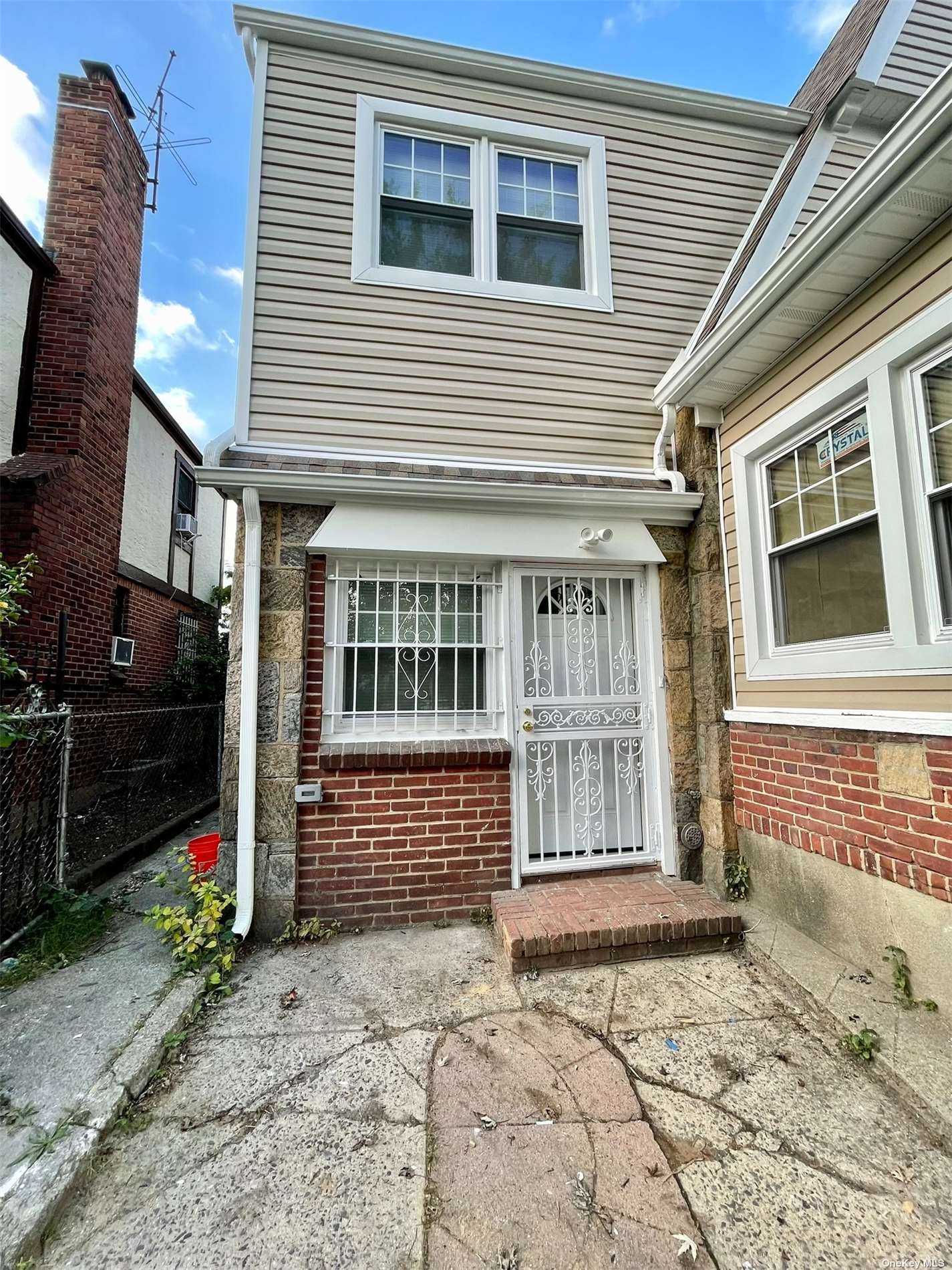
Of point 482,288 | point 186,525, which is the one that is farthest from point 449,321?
point 186,525

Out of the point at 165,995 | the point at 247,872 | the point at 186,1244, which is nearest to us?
the point at 186,1244

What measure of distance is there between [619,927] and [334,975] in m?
1.55

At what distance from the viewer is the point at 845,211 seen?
91.6 inches

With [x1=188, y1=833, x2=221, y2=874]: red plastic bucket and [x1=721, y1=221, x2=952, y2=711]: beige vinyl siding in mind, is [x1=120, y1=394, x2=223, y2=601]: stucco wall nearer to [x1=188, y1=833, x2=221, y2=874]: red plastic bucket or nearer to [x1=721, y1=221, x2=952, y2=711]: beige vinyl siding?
[x1=188, y1=833, x2=221, y2=874]: red plastic bucket

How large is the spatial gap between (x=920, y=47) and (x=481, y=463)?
4.28 metres

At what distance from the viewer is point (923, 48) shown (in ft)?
12.4

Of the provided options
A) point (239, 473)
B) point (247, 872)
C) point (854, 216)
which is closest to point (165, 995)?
point (247, 872)

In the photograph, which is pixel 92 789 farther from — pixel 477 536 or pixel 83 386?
pixel 477 536

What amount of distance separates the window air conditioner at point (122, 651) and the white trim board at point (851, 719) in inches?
247

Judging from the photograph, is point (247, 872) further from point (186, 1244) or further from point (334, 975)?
point (186, 1244)

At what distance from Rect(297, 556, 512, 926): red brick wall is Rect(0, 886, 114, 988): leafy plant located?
122 cm

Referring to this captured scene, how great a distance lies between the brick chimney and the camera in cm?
500

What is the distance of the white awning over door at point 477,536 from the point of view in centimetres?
339

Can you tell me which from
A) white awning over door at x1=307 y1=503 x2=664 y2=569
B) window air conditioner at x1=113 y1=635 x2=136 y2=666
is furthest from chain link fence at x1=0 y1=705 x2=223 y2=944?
white awning over door at x1=307 y1=503 x2=664 y2=569
